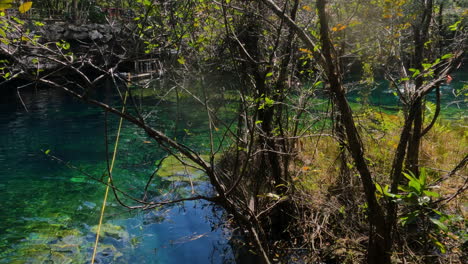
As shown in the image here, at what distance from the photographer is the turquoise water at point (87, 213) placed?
4.00 m

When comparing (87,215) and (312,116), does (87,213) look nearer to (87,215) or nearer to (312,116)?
(87,215)

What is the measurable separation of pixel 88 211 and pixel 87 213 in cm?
6

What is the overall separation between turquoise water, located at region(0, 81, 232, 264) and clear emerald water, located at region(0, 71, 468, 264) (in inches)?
0.4

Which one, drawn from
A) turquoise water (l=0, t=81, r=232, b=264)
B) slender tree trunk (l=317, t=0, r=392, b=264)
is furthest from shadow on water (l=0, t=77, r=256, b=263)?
slender tree trunk (l=317, t=0, r=392, b=264)

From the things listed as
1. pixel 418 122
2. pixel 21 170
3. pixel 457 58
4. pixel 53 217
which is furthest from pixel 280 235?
→ pixel 21 170

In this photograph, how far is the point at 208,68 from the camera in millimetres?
3959

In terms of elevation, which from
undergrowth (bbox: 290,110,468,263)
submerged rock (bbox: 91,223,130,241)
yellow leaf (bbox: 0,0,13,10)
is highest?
yellow leaf (bbox: 0,0,13,10)

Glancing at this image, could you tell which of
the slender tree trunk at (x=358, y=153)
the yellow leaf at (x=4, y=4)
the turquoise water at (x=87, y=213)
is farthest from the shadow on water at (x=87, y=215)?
the yellow leaf at (x=4, y=4)

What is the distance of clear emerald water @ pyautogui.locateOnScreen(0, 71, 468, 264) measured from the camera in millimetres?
3994

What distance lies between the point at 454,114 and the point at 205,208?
22.5 feet

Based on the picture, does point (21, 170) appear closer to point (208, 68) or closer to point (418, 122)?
point (208, 68)

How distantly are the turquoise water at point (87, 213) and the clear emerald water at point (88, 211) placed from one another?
0.01 metres

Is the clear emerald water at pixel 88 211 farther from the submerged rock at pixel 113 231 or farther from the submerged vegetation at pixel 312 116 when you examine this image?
the submerged vegetation at pixel 312 116

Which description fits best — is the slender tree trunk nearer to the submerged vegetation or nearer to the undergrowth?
the submerged vegetation
